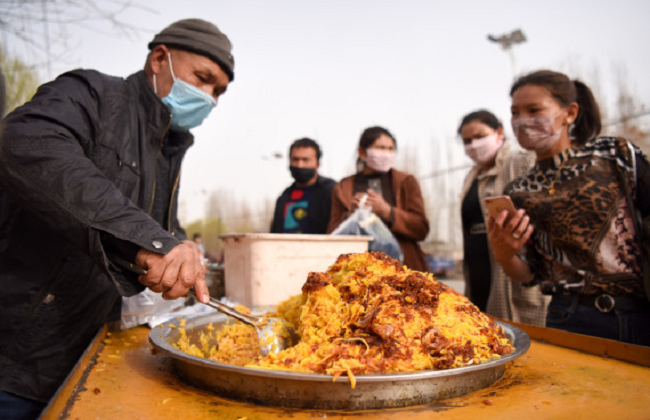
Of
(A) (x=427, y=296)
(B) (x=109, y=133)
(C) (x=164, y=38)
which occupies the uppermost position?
(C) (x=164, y=38)

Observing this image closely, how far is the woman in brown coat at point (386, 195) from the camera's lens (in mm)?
3812

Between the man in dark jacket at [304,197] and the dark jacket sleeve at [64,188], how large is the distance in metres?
3.07

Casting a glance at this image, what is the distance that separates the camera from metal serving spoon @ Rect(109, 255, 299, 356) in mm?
1459

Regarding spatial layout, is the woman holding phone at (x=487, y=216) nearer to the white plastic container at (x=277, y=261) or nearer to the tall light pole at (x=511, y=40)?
the white plastic container at (x=277, y=261)

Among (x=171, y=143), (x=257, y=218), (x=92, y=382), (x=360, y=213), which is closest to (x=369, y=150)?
(x=360, y=213)

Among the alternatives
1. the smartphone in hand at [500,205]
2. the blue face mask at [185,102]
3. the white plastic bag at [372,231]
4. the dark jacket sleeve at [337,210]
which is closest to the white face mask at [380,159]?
the dark jacket sleeve at [337,210]

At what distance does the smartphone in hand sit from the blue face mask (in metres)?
1.68

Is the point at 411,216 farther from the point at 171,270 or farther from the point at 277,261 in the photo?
the point at 171,270

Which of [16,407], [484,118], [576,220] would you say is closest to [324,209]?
[484,118]

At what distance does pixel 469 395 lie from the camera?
1.24m

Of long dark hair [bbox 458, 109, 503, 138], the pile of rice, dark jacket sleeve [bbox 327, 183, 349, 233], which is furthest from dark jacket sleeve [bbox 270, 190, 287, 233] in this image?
the pile of rice

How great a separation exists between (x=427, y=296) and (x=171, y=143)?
5.89 ft

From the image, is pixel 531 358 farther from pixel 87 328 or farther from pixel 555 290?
pixel 87 328

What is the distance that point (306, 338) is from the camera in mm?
1380
